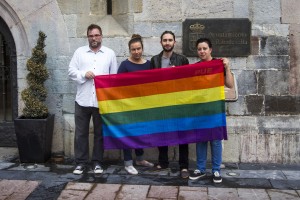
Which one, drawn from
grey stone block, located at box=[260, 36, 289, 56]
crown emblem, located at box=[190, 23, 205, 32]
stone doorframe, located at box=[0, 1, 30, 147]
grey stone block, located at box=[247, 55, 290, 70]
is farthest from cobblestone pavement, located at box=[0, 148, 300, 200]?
crown emblem, located at box=[190, 23, 205, 32]

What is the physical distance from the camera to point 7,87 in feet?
22.8

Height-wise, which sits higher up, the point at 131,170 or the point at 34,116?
the point at 34,116

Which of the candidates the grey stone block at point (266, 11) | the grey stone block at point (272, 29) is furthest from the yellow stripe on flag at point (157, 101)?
the grey stone block at point (266, 11)

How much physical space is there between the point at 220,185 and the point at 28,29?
3.73 meters

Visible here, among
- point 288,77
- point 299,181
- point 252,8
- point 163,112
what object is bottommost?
point 299,181

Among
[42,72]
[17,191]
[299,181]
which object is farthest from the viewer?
[42,72]

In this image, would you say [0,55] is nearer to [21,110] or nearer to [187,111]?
[21,110]

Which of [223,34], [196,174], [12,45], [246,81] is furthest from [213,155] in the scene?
[12,45]

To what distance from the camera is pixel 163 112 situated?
553 centimetres

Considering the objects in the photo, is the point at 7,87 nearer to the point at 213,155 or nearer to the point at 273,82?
the point at 213,155

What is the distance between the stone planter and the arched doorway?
891mm

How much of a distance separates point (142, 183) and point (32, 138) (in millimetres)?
1857

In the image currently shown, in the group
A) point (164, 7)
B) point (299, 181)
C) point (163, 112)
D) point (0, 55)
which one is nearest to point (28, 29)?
point (0, 55)

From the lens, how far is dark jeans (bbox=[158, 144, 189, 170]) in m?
5.56
